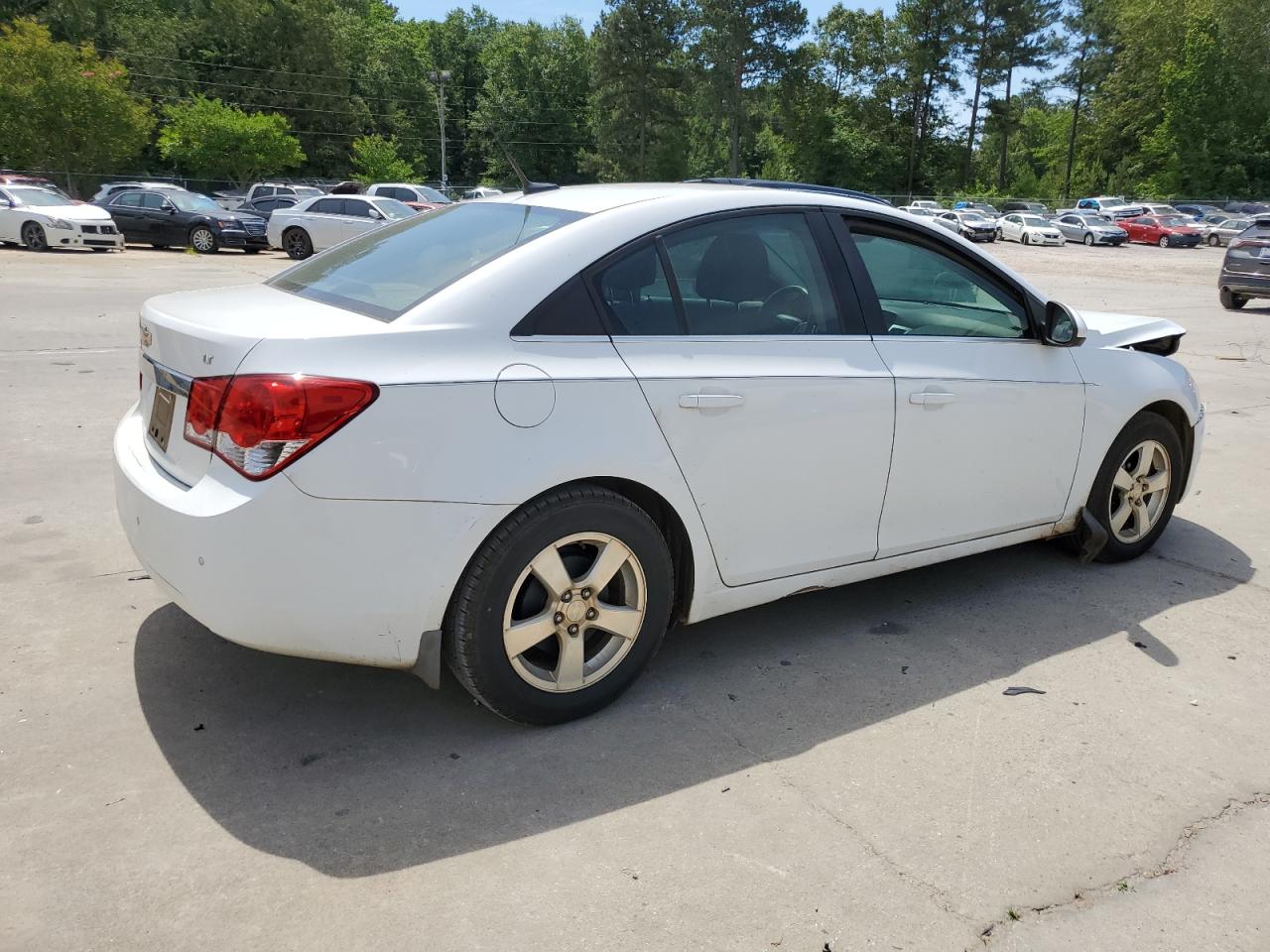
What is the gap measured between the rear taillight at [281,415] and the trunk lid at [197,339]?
62 mm

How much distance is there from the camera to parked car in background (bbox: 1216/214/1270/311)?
56.9 ft

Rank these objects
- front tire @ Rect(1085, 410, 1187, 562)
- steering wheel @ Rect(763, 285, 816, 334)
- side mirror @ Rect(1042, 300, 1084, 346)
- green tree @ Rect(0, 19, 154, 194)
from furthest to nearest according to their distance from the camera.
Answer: green tree @ Rect(0, 19, 154, 194), front tire @ Rect(1085, 410, 1187, 562), side mirror @ Rect(1042, 300, 1084, 346), steering wheel @ Rect(763, 285, 816, 334)

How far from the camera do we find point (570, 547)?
3133mm

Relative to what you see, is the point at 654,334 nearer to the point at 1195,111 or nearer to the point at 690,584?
the point at 690,584

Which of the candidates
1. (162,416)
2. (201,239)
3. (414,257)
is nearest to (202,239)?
(201,239)

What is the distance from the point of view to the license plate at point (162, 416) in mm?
3092

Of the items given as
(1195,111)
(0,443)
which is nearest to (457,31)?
(1195,111)

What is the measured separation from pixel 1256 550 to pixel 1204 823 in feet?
9.31

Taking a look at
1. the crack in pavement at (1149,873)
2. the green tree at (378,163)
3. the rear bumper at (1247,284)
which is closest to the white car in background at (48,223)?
the rear bumper at (1247,284)

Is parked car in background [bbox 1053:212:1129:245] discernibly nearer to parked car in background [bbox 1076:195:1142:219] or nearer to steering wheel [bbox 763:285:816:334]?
parked car in background [bbox 1076:195:1142:219]

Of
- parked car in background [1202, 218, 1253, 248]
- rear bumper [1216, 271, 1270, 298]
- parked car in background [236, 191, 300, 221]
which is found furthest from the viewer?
parked car in background [1202, 218, 1253, 248]

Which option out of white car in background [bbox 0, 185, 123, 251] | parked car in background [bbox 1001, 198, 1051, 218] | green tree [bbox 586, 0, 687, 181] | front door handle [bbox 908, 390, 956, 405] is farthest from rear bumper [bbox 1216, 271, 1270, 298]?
green tree [bbox 586, 0, 687, 181]

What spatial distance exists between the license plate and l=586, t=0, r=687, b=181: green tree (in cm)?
6591

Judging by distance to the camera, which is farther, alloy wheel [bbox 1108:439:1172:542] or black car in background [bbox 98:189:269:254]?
black car in background [bbox 98:189:269:254]
